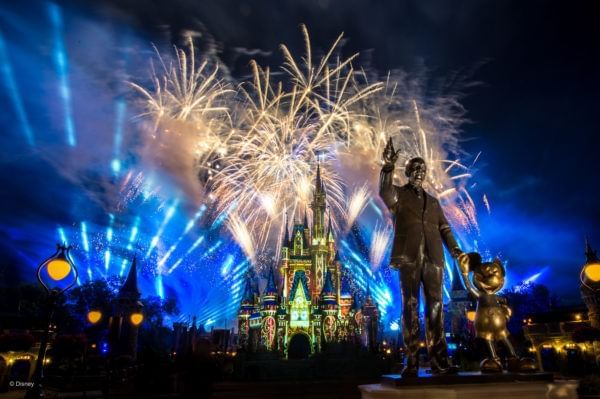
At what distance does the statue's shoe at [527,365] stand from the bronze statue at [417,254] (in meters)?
0.87

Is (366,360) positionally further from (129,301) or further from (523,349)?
(129,301)

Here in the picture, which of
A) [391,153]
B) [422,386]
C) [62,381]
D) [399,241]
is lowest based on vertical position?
[62,381]

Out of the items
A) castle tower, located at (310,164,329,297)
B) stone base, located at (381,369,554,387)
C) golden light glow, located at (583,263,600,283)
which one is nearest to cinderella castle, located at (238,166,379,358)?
castle tower, located at (310,164,329,297)

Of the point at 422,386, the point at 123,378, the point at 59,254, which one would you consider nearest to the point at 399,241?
the point at 422,386

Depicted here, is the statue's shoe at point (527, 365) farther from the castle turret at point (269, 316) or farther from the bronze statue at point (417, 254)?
the castle turret at point (269, 316)

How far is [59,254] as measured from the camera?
29.2 ft

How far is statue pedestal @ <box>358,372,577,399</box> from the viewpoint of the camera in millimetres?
4348

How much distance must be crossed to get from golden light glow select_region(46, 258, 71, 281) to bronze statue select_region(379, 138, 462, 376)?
757cm

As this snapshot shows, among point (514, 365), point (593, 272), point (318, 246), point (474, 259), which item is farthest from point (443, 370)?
point (318, 246)

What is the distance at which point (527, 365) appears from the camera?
197 inches

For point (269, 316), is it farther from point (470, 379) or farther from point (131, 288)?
point (470, 379)

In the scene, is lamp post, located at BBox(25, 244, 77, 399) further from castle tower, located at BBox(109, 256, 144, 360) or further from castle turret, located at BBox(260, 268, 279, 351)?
castle turret, located at BBox(260, 268, 279, 351)

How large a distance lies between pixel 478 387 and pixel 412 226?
239 cm

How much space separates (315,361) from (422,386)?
27.3 meters
